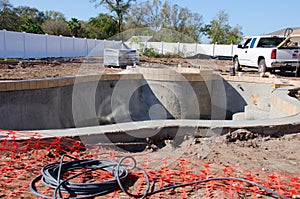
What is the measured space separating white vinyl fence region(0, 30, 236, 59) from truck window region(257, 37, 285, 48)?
55.5 ft

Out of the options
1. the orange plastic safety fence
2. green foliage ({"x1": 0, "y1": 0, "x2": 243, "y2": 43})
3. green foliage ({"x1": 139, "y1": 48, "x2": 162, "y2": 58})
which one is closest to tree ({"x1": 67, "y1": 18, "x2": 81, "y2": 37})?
green foliage ({"x1": 0, "y1": 0, "x2": 243, "y2": 43})

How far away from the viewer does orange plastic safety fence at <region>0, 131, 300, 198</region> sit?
3.27 meters

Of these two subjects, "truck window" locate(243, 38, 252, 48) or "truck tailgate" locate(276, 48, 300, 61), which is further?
"truck window" locate(243, 38, 252, 48)

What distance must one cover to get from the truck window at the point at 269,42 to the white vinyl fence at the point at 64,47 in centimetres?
1692

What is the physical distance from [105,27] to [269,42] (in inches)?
1409

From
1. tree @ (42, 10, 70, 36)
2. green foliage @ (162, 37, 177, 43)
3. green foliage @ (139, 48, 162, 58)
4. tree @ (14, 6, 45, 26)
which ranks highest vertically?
tree @ (14, 6, 45, 26)

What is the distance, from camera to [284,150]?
496cm

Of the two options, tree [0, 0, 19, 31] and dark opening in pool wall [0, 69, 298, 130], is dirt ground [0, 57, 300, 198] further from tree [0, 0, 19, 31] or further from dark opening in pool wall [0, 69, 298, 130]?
tree [0, 0, 19, 31]

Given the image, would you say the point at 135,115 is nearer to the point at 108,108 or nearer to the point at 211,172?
the point at 108,108

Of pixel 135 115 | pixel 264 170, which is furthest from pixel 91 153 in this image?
pixel 135 115

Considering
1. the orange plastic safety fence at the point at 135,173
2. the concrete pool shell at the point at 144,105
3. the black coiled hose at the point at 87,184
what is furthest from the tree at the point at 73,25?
the black coiled hose at the point at 87,184

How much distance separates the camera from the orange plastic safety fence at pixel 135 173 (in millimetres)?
3268

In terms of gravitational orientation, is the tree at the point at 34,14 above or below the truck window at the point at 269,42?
above

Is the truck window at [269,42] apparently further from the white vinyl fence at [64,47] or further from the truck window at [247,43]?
the white vinyl fence at [64,47]
